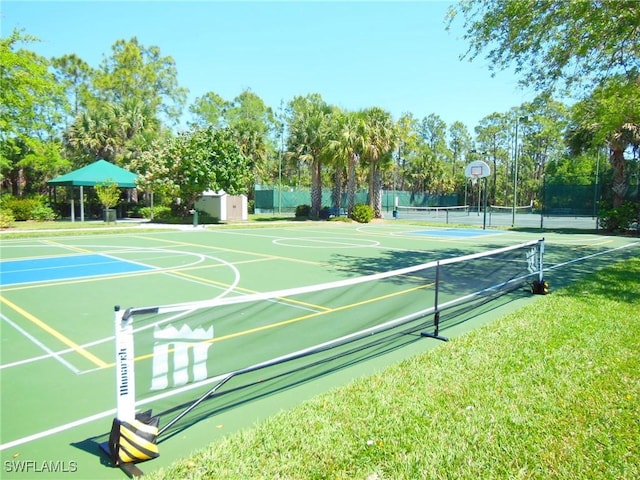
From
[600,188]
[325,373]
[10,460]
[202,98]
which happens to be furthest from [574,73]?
[202,98]

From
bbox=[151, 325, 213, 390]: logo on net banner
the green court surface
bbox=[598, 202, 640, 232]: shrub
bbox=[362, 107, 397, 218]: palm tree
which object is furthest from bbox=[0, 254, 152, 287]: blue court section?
bbox=[598, 202, 640, 232]: shrub

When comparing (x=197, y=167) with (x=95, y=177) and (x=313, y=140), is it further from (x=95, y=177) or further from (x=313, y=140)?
(x=313, y=140)

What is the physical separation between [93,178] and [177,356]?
30908 millimetres

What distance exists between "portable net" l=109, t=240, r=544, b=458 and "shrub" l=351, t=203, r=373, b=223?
2468 centimetres

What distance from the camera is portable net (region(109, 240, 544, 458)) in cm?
363

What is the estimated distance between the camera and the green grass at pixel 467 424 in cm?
328

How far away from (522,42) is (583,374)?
31.5ft

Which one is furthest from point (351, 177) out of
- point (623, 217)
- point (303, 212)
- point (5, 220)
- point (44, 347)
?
point (44, 347)

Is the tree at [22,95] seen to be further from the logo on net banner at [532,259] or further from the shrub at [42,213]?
the logo on net banner at [532,259]

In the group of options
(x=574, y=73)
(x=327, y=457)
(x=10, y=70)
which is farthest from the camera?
(x=10, y=70)

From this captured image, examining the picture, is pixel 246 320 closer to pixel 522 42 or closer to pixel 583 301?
pixel 583 301

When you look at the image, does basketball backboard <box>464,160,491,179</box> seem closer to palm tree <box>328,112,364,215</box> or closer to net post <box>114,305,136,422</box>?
palm tree <box>328,112,364,215</box>

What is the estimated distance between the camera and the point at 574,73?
41.0ft
